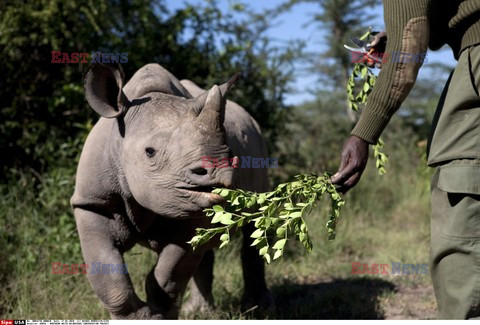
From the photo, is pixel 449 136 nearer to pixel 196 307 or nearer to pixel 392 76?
pixel 392 76

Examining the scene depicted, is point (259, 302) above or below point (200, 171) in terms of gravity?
below

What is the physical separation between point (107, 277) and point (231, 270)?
262 cm

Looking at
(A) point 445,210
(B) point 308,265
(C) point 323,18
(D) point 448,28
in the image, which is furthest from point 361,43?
(C) point 323,18

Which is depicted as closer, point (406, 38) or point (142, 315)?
point (406, 38)

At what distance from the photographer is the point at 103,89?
3.84 meters

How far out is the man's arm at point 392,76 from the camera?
2.65 meters

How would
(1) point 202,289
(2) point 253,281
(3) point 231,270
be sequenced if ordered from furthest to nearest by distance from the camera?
(3) point 231,270, (2) point 253,281, (1) point 202,289

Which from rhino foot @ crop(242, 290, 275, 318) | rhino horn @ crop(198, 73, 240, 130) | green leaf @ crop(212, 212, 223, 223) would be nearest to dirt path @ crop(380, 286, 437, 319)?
rhino foot @ crop(242, 290, 275, 318)

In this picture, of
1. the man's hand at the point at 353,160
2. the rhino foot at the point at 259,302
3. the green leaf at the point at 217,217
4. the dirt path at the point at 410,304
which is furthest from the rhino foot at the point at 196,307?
the man's hand at the point at 353,160

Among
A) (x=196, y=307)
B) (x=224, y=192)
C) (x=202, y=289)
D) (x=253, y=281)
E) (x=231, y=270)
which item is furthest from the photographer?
(x=231, y=270)

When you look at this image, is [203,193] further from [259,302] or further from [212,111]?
[259,302]

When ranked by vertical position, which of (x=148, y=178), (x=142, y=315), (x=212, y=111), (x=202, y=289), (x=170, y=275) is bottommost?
(x=202, y=289)

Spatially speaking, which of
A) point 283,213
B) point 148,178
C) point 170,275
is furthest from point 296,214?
point 170,275

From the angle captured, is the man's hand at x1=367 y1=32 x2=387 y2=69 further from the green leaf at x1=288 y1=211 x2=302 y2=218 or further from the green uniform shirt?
the green leaf at x1=288 y1=211 x2=302 y2=218
